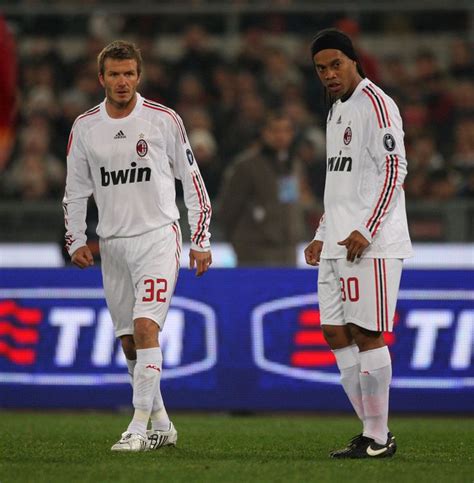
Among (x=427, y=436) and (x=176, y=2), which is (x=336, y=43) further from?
(x=176, y=2)

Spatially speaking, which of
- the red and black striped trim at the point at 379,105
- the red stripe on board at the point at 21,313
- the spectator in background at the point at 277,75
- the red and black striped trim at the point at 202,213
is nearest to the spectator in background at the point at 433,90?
the spectator in background at the point at 277,75

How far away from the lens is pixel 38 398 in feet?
33.2

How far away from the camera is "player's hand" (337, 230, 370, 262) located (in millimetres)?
6461

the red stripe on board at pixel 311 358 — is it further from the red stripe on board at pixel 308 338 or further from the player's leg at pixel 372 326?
the player's leg at pixel 372 326

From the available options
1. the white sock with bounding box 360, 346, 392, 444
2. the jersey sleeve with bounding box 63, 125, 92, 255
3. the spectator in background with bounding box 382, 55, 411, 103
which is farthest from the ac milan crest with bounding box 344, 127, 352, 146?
the spectator in background with bounding box 382, 55, 411, 103

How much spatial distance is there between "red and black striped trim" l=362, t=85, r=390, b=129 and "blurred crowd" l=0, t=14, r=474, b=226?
6.71 m

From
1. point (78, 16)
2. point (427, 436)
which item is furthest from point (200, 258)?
point (78, 16)

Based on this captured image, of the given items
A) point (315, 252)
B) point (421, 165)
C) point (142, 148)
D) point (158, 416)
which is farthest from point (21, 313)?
point (421, 165)

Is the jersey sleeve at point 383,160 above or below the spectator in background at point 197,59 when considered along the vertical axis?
below

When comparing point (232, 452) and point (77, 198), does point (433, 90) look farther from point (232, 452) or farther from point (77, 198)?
point (232, 452)

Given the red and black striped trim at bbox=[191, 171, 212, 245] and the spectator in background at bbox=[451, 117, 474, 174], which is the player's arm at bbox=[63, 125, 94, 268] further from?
the spectator in background at bbox=[451, 117, 474, 174]

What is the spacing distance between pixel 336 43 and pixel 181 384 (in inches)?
162

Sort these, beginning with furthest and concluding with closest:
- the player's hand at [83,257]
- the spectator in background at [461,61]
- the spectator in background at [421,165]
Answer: the spectator in background at [461,61] < the spectator in background at [421,165] < the player's hand at [83,257]

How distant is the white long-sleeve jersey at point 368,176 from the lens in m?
6.50
